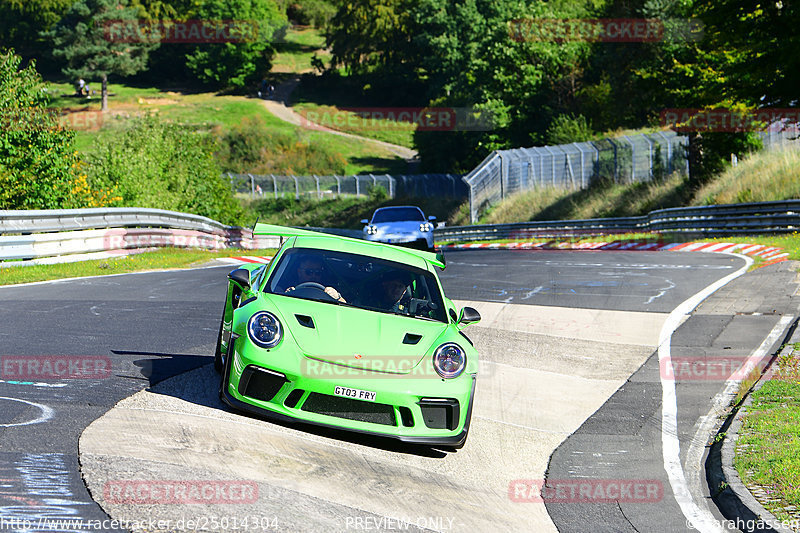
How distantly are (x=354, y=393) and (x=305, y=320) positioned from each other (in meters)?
0.78

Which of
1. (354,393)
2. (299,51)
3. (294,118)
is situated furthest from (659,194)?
(299,51)

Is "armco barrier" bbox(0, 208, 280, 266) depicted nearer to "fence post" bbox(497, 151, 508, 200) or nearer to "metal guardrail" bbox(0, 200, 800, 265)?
"metal guardrail" bbox(0, 200, 800, 265)

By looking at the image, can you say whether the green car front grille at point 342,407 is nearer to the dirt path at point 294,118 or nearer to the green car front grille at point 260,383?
the green car front grille at point 260,383

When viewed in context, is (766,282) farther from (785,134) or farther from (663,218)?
(785,134)

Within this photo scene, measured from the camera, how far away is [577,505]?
624cm

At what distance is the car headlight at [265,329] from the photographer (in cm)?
675

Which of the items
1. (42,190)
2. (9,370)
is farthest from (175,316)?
(42,190)

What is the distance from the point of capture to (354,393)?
6.54 metres

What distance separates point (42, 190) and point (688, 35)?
30.7 meters

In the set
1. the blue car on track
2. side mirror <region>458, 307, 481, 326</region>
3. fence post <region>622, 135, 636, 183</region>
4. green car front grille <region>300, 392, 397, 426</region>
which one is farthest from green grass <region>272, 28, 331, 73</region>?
green car front grille <region>300, 392, 397, 426</region>

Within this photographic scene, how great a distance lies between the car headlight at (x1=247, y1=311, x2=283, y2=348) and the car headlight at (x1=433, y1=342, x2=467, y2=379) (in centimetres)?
116

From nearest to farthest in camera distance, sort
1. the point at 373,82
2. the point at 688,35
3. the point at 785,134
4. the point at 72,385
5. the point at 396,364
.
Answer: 1. the point at 396,364
2. the point at 72,385
3. the point at 785,134
4. the point at 688,35
5. the point at 373,82

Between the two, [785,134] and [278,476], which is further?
[785,134]

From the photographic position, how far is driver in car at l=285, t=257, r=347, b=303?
772 centimetres
